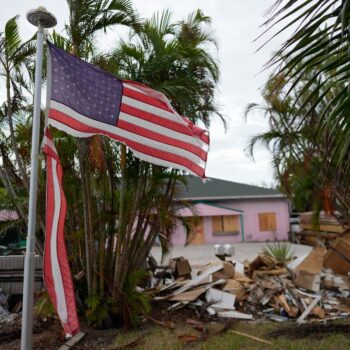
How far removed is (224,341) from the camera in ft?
19.5

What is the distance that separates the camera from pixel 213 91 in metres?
8.20

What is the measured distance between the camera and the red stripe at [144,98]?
525 centimetres

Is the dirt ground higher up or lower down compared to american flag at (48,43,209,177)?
lower down

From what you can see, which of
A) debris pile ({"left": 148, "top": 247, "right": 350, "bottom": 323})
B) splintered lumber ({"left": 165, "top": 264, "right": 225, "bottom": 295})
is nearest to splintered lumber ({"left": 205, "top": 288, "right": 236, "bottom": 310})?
debris pile ({"left": 148, "top": 247, "right": 350, "bottom": 323})

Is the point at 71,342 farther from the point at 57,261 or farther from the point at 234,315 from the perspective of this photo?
the point at 234,315

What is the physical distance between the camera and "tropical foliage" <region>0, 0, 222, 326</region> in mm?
6547

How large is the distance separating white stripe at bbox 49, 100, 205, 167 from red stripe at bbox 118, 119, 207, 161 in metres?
0.04

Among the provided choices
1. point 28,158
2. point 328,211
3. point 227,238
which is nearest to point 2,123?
point 28,158

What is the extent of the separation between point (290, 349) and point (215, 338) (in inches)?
45.6

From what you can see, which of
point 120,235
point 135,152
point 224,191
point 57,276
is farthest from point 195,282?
point 224,191

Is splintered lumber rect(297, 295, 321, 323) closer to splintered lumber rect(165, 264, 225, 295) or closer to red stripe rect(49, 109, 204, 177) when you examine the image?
splintered lumber rect(165, 264, 225, 295)

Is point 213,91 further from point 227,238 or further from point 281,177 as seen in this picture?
point 227,238

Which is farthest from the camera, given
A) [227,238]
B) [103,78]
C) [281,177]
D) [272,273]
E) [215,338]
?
[227,238]

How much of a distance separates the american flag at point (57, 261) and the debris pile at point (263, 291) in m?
4.15
